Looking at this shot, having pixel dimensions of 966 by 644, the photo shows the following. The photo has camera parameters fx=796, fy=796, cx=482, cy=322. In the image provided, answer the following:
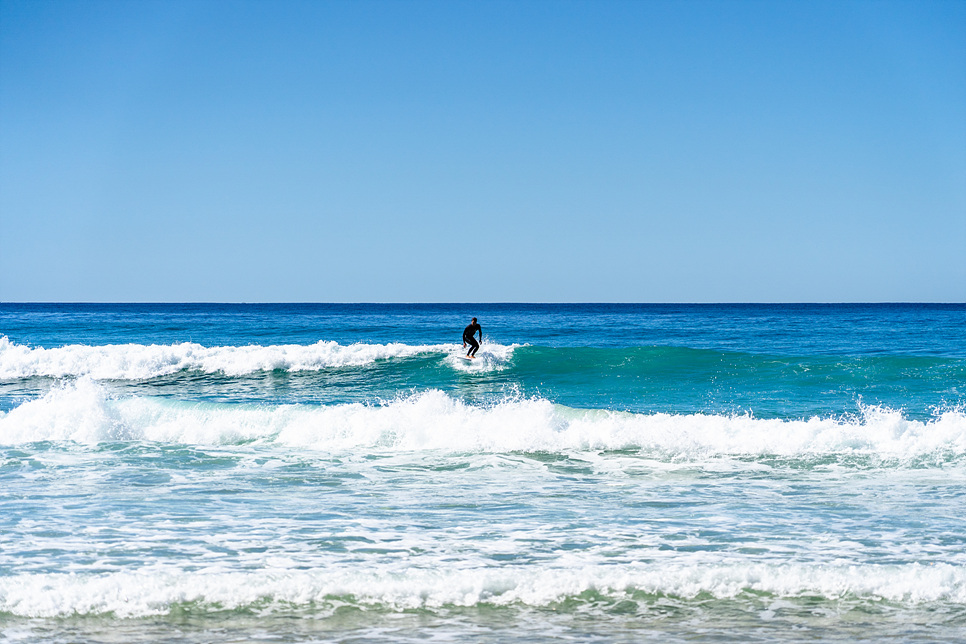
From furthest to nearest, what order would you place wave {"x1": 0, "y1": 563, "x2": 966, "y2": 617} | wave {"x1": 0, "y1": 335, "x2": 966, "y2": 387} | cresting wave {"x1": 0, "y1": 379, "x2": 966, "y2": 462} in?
wave {"x1": 0, "y1": 335, "x2": 966, "y2": 387} < cresting wave {"x1": 0, "y1": 379, "x2": 966, "y2": 462} < wave {"x1": 0, "y1": 563, "x2": 966, "y2": 617}

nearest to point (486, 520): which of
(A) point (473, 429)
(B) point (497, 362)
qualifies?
(A) point (473, 429)

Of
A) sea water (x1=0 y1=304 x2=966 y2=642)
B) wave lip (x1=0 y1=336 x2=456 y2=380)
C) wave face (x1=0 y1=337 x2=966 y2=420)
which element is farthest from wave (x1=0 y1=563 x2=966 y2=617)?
wave lip (x1=0 y1=336 x2=456 y2=380)

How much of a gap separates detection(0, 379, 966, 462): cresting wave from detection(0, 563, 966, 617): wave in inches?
210

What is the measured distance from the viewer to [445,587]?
5945mm

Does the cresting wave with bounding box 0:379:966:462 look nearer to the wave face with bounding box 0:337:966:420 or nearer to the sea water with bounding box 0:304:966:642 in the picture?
the sea water with bounding box 0:304:966:642

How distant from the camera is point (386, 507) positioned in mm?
8477

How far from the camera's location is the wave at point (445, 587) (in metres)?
5.69

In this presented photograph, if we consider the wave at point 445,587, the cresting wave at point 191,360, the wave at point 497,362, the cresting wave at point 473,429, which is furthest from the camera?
the cresting wave at point 191,360

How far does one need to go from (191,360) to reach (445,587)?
23717 millimetres

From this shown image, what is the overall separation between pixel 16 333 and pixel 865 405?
48.7 metres

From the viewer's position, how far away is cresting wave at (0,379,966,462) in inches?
460

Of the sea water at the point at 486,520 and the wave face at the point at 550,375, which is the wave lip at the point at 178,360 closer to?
the wave face at the point at 550,375

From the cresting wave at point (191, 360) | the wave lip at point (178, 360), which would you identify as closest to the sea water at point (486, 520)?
the cresting wave at point (191, 360)

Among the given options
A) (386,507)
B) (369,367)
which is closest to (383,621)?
(386,507)
